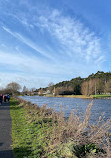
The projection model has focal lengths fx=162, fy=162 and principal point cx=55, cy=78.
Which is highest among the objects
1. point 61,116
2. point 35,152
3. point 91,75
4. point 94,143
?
point 91,75

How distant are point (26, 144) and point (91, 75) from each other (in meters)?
104

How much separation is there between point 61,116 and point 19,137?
1931 mm

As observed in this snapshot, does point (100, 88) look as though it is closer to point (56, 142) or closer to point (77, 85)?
point (77, 85)

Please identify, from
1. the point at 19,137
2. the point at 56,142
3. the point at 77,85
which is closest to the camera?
the point at 56,142

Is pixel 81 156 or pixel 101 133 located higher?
pixel 101 133

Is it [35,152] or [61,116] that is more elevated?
[61,116]

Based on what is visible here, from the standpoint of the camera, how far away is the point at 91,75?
106m

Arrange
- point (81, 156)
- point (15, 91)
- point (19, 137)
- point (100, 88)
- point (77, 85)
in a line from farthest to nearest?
1. point (77, 85)
2. point (100, 88)
3. point (15, 91)
4. point (19, 137)
5. point (81, 156)

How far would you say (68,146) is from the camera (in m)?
4.30

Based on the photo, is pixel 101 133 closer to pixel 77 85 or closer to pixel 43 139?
pixel 43 139

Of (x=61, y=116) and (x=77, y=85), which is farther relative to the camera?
(x=77, y=85)

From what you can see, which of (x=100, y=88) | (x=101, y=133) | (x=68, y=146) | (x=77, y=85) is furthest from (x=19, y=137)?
(x=77, y=85)

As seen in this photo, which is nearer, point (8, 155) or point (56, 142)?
point (8, 155)

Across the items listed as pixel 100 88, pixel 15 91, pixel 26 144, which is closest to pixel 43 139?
pixel 26 144
